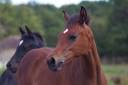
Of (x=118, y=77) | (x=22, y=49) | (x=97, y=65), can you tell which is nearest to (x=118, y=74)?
(x=118, y=77)

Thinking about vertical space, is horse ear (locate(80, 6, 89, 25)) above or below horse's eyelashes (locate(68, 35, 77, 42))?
above

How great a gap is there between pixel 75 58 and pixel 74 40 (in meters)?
0.55

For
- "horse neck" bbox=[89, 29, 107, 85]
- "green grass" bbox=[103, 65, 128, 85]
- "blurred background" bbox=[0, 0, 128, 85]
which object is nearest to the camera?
"horse neck" bbox=[89, 29, 107, 85]

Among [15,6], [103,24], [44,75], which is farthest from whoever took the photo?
[15,6]

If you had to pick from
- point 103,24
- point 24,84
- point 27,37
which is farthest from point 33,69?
point 103,24

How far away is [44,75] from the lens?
9.54 m

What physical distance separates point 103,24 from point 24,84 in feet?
180

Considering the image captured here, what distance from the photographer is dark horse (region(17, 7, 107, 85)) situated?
26.1 feet

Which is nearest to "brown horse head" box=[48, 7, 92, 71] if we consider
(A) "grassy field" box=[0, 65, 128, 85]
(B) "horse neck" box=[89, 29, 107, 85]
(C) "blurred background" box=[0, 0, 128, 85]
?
Result: (B) "horse neck" box=[89, 29, 107, 85]

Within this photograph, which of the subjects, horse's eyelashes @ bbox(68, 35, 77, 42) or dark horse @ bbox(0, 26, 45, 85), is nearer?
horse's eyelashes @ bbox(68, 35, 77, 42)

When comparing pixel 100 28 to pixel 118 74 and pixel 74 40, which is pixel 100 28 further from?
pixel 74 40

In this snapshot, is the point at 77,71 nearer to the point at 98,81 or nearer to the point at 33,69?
the point at 98,81

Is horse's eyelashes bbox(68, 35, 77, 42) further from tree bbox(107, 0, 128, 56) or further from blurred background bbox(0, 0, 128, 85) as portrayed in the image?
tree bbox(107, 0, 128, 56)

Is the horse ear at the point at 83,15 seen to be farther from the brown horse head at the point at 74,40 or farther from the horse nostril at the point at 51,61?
the horse nostril at the point at 51,61
